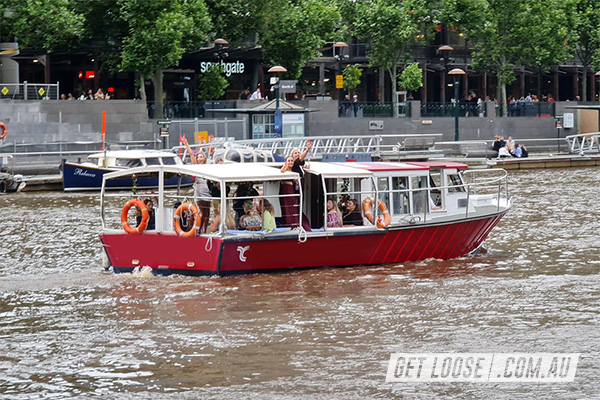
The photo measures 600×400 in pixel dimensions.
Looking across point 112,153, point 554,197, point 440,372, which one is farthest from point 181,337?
point 112,153

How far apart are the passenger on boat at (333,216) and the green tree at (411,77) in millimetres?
47339

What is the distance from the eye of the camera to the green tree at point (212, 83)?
59.7 meters

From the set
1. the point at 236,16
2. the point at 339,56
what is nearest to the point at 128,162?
the point at 236,16

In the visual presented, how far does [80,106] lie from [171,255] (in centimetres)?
3219

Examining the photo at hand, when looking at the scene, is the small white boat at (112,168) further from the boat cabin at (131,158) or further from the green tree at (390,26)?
the green tree at (390,26)

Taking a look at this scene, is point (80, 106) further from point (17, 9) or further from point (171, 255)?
point (171, 255)

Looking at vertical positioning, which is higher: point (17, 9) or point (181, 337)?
point (17, 9)

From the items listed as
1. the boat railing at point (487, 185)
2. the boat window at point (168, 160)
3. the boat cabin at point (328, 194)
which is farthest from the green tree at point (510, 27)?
the boat cabin at point (328, 194)

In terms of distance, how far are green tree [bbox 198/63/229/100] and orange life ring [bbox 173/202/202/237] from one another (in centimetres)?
3975

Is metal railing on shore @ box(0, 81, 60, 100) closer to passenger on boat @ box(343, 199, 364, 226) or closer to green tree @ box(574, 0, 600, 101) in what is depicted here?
passenger on boat @ box(343, 199, 364, 226)

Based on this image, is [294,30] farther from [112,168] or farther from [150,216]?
[150,216]

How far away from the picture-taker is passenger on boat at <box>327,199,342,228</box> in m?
21.8

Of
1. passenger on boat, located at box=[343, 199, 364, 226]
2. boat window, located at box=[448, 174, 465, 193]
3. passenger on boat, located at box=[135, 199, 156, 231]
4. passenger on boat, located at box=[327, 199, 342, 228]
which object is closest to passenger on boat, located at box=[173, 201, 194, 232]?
passenger on boat, located at box=[135, 199, 156, 231]

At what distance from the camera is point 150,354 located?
15.5 meters
